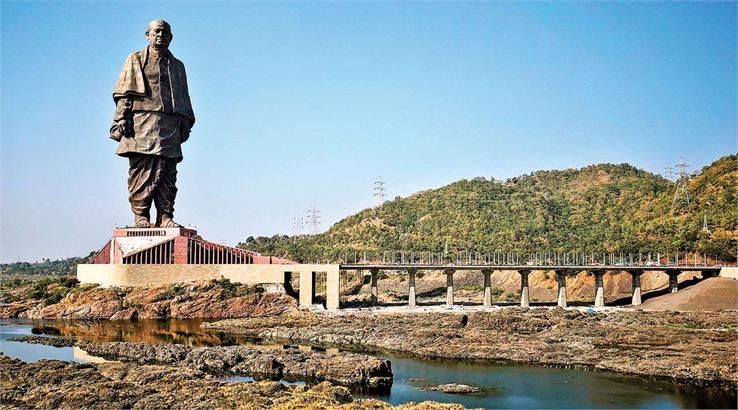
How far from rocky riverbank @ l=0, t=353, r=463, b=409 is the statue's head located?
213 ft

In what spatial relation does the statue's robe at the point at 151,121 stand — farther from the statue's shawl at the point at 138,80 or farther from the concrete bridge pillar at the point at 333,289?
the concrete bridge pillar at the point at 333,289

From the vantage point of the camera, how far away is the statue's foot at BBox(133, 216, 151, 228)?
358 feet

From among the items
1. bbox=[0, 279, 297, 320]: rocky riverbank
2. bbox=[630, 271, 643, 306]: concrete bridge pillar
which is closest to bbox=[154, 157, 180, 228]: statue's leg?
bbox=[0, 279, 297, 320]: rocky riverbank

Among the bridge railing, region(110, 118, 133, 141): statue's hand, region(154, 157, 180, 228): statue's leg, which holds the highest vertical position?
region(110, 118, 133, 141): statue's hand

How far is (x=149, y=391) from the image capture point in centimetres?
4450

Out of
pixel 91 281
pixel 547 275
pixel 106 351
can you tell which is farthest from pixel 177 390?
pixel 547 275

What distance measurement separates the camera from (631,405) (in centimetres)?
4519

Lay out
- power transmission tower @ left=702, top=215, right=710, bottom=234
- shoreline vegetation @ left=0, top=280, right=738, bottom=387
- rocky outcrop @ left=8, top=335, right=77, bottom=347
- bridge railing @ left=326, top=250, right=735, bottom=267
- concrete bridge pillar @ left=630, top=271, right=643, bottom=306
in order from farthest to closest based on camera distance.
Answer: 1. power transmission tower @ left=702, top=215, right=710, bottom=234
2. bridge railing @ left=326, top=250, right=735, bottom=267
3. concrete bridge pillar @ left=630, top=271, right=643, bottom=306
4. rocky outcrop @ left=8, top=335, right=77, bottom=347
5. shoreline vegetation @ left=0, top=280, right=738, bottom=387

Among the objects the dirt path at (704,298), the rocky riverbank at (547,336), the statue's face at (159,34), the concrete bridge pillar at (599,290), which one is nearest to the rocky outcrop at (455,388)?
the rocky riverbank at (547,336)

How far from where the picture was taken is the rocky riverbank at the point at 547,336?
56.2m

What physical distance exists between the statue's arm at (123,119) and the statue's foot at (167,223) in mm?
12734

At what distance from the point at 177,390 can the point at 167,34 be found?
73.4 meters

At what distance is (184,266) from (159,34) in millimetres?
32435

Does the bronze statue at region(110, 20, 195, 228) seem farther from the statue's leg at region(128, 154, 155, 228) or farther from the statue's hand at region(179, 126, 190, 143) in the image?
the statue's hand at region(179, 126, 190, 143)
